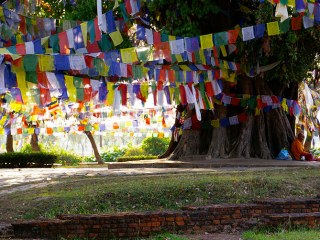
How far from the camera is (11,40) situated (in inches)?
543

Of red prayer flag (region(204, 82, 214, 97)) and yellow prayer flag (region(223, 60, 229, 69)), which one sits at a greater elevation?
yellow prayer flag (region(223, 60, 229, 69))

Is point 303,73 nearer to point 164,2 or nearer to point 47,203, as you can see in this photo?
point 164,2

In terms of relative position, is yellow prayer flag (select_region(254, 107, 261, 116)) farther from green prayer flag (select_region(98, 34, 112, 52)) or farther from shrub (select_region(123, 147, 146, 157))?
shrub (select_region(123, 147, 146, 157))

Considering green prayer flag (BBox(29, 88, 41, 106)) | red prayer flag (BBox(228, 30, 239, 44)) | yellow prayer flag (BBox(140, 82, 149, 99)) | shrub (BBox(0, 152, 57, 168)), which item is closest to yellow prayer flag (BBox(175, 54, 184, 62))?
yellow prayer flag (BBox(140, 82, 149, 99))

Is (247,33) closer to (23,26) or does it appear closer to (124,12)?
(124,12)

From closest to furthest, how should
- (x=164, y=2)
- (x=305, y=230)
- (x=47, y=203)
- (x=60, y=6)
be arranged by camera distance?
(x=305, y=230) → (x=47, y=203) → (x=164, y=2) → (x=60, y=6)

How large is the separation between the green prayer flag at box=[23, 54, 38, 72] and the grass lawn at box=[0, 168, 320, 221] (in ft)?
6.38

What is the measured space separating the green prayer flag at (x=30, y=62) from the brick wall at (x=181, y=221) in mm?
3458

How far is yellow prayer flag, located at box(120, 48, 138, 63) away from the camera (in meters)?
13.9

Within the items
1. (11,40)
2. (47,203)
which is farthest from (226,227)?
(11,40)

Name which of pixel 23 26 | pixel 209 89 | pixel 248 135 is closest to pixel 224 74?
pixel 209 89

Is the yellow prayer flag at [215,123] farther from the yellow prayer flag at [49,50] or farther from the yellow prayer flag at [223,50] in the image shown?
the yellow prayer flag at [49,50]

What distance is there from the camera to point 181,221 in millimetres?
8953

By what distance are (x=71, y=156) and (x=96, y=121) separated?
5425 mm
